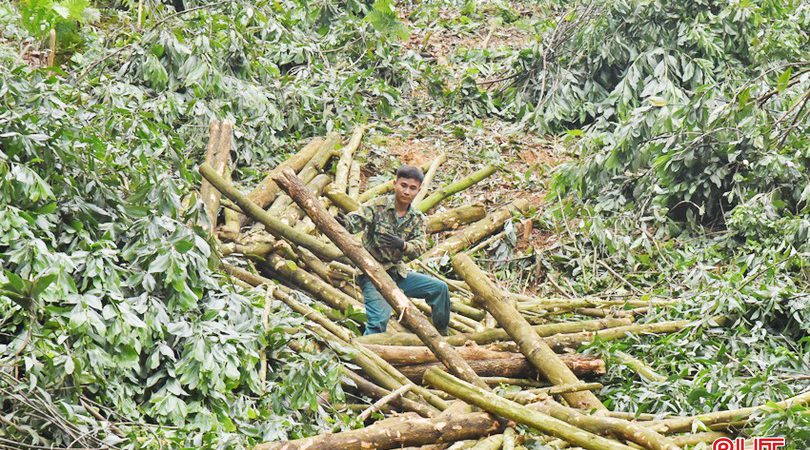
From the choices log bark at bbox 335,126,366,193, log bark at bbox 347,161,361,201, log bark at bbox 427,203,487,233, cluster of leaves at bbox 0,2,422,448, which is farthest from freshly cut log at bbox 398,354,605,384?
log bark at bbox 347,161,361,201

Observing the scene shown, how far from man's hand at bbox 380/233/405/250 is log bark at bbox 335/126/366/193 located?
7.47 feet

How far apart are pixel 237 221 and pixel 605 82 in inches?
214

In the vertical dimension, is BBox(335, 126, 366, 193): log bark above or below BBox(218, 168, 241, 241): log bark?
below

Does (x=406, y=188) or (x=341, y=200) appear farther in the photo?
(x=341, y=200)

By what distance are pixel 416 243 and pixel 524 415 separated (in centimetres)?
213

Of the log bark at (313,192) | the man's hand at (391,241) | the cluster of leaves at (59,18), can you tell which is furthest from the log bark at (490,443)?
the cluster of leaves at (59,18)

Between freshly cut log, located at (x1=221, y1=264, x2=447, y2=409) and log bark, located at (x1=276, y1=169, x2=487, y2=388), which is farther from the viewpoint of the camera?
log bark, located at (x1=276, y1=169, x2=487, y2=388)

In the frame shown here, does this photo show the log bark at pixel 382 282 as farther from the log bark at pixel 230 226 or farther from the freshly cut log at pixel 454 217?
the freshly cut log at pixel 454 217

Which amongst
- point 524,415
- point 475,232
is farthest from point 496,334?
point 475,232

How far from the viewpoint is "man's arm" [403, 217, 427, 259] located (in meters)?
6.97

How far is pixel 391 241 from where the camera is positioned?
694 cm

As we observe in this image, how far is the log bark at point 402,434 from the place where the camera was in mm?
4965

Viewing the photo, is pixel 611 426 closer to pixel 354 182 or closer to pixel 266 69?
pixel 354 182

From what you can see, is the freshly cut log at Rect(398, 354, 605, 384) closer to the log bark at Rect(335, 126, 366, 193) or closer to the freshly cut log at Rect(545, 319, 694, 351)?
the freshly cut log at Rect(545, 319, 694, 351)
